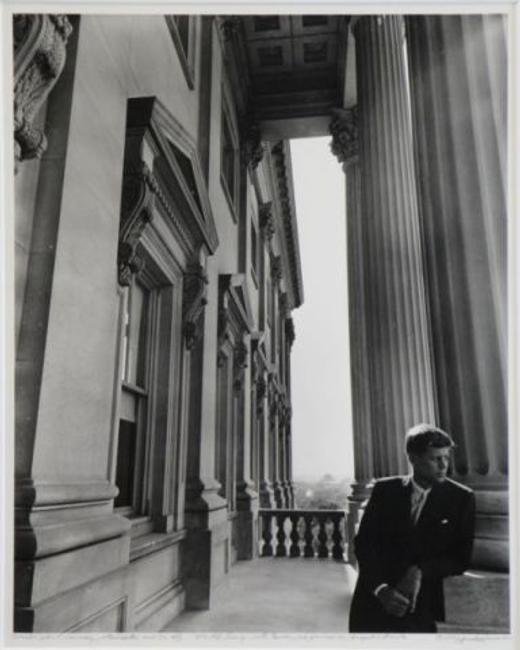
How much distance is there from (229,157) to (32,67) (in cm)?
837

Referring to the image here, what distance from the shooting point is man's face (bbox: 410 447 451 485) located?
2.95m

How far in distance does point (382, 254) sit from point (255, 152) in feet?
21.9

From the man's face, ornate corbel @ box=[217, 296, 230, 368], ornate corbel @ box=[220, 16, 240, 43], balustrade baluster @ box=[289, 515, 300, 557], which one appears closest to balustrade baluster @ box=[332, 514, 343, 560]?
A: balustrade baluster @ box=[289, 515, 300, 557]

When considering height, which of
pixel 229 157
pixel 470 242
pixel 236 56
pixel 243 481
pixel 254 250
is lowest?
pixel 243 481

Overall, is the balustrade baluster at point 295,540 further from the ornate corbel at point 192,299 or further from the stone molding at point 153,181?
the stone molding at point 153,181

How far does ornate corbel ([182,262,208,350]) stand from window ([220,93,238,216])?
3902 millimetres

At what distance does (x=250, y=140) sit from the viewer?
1168 centimetres

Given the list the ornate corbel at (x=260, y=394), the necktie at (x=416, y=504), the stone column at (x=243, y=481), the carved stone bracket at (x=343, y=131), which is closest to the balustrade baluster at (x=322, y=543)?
the stone column at (x=243, y=481)

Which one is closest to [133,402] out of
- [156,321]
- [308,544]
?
[156,321]

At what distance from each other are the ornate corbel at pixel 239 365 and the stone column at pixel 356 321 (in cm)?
198

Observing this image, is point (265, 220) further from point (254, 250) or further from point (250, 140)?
point (250, 140)

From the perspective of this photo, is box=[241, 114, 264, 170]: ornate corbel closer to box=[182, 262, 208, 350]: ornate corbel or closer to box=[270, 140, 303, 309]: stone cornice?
box=[270, 140, 303, 309]: stone cornice

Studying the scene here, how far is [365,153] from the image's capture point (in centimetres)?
639

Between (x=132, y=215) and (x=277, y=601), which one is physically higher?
(x=132, y=215)
